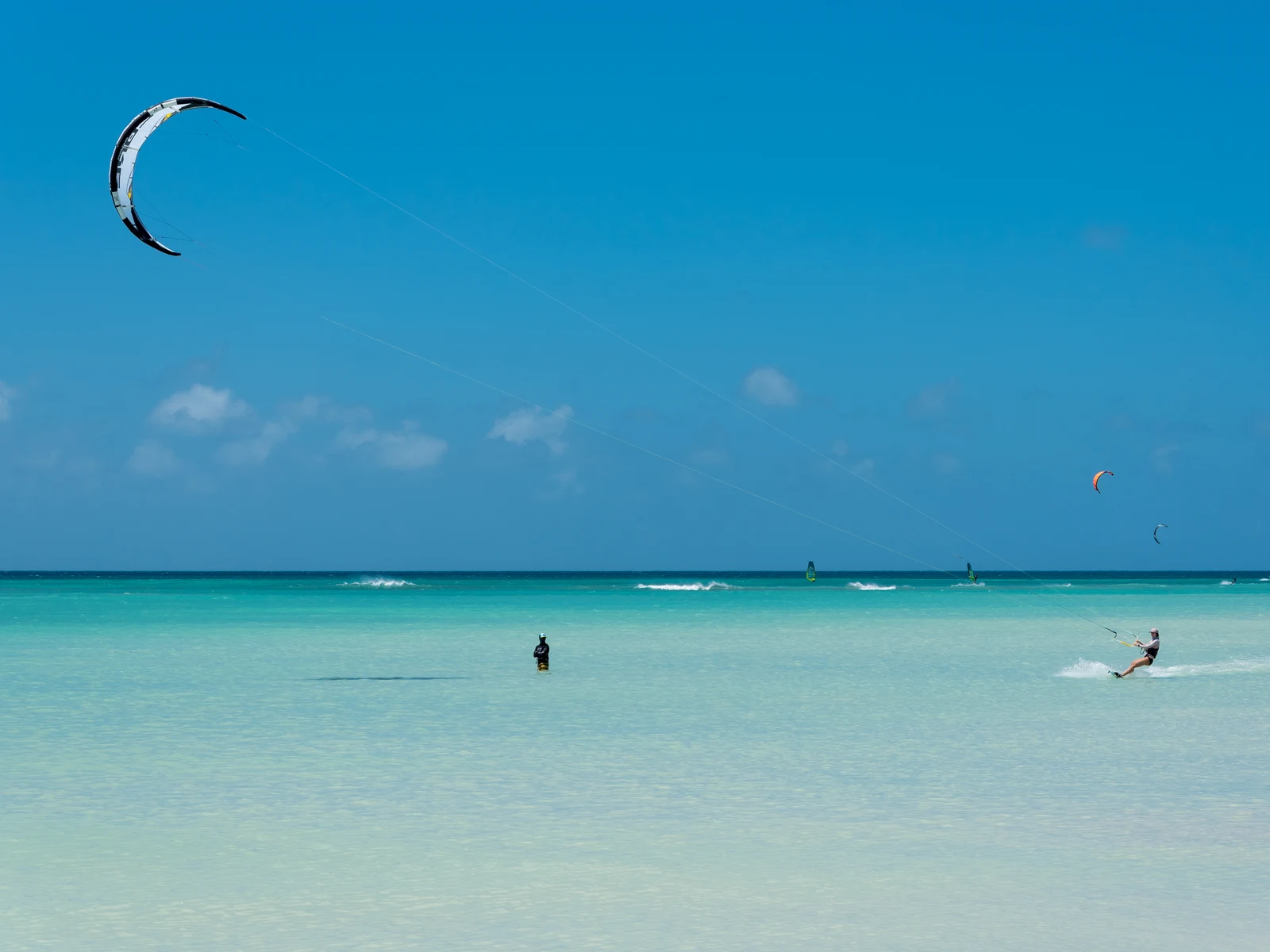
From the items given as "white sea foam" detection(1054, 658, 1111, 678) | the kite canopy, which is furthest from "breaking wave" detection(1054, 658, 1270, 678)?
the kite canopy

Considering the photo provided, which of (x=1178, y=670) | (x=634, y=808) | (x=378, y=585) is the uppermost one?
(x=378, y=585)

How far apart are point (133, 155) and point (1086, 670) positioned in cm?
2155

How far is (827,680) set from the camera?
28.0m

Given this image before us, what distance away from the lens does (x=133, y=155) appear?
20.0m

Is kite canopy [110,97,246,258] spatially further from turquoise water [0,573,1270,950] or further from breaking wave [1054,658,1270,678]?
breaking wave [1054,658,1270,678]

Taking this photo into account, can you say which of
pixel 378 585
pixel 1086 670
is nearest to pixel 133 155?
pixel 1086 670

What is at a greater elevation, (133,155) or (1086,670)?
(133,155)

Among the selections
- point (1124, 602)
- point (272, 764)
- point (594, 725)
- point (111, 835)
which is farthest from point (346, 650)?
point (1124, 602)

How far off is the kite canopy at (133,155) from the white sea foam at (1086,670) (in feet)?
65.0

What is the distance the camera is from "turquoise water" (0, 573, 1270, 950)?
9.75m

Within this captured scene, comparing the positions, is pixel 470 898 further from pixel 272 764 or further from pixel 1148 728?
pixel 1148 728

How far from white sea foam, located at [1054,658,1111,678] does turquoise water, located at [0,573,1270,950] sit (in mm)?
295

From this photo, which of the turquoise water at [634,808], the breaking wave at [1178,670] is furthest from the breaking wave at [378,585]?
the breaking wave at [1178,670]

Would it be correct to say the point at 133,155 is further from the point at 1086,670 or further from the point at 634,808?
the point at 1086,670
